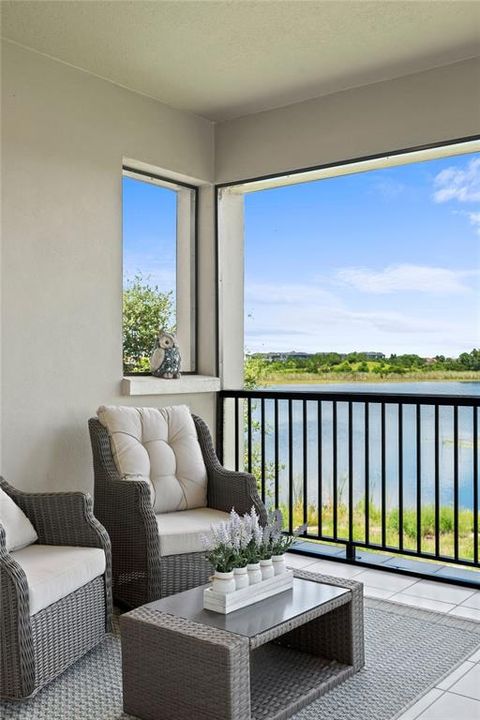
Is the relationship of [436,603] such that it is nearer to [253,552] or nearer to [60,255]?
[253,552]

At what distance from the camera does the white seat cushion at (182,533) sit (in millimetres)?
3182

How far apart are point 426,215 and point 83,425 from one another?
7.72 ft

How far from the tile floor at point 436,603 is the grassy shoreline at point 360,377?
1109mm

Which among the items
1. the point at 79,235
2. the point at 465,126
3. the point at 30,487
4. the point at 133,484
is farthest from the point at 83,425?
the point at 465,126

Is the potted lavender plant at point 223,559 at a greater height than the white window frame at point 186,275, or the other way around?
the white window frame at point 186,275

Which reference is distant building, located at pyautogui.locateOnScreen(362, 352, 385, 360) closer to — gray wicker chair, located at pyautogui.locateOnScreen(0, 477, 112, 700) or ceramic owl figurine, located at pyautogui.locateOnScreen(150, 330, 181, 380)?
ceramic owl figurine, located at pyautogui.locateOnScreen(150, 330, 181, 380)

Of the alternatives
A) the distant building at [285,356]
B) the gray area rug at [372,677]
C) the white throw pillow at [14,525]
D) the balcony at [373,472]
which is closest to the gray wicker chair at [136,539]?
the gray area rug at [372,677]

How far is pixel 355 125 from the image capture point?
4.13m

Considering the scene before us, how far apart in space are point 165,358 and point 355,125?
179 centimetres

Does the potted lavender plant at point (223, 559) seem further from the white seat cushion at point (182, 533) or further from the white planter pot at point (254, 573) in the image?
the white seat cushion at point (182, 533)

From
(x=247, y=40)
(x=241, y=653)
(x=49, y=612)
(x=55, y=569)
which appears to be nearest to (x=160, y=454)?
(x=55, y=569)

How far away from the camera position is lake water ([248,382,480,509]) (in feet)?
12.8

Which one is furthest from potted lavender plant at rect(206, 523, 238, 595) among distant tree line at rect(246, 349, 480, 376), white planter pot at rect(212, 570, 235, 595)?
distant tree line at rect(246, 349, 480, 376)

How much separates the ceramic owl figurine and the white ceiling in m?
1.49
